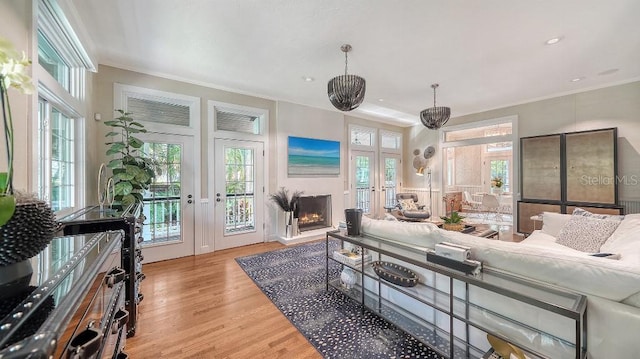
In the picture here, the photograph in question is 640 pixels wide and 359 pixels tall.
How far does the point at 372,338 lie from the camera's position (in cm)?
199

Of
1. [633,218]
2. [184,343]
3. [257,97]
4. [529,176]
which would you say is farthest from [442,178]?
[184,343]

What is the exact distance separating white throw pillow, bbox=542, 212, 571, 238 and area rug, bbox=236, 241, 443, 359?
2.68m

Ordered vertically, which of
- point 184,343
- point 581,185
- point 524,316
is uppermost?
point 581,185

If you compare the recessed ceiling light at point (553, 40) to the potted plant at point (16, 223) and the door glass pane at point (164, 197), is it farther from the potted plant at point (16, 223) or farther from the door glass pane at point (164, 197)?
the door glass pane at point (164, 197)

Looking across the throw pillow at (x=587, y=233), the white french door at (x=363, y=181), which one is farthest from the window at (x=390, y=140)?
the throw pillow at (x=587, y=233)

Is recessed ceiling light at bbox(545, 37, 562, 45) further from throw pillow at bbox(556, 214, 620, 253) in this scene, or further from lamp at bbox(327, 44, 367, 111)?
lamp at bbox(327, 44, 367, 111)

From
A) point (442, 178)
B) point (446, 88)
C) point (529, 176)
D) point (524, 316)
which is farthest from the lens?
point (442, 178)

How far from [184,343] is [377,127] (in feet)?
20.2

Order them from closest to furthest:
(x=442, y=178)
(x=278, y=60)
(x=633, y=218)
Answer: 1. (x=633, y=218)
2. (x=278, y=60)
3. (x=442, y=178)

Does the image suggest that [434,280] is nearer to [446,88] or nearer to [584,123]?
[446,88]

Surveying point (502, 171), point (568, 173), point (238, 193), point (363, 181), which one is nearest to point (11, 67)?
point (238, 193)

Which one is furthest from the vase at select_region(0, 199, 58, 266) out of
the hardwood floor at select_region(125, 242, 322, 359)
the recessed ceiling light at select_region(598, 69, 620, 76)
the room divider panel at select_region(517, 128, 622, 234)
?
the recessed ceiling light at select_region(598, 69, 620, 76)

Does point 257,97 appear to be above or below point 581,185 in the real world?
above

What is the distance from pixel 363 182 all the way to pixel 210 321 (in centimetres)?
494
